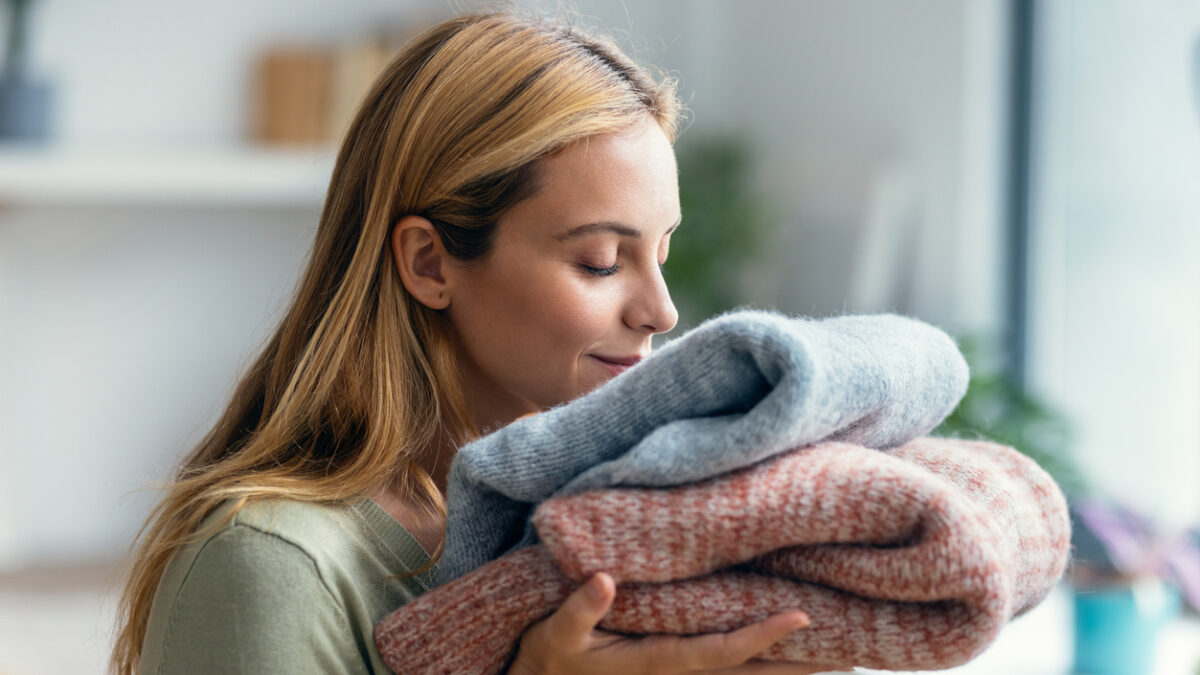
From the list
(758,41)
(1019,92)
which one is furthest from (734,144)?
(1019,92)

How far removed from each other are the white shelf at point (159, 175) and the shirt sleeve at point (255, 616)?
109 inches

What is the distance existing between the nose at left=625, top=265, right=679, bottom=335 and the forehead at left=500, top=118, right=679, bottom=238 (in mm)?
42

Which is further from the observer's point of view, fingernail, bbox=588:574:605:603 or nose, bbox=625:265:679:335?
nose, bbox=625:265:679:335

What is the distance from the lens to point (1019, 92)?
313 cm

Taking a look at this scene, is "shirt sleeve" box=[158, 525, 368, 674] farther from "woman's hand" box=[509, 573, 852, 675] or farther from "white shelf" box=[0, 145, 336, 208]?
"white shelf" box=[0, 145, 336, 208]

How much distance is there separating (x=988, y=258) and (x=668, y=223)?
7.82 ft

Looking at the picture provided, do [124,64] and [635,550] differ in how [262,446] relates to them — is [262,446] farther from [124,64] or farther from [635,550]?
[124,64]

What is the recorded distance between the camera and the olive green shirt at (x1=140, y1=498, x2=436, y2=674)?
803mm

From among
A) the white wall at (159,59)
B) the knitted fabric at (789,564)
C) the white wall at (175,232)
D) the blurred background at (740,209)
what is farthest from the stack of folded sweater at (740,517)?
the white wall at (159,59)

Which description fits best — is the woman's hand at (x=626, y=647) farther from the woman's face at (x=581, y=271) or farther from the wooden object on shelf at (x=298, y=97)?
the wooden object on shelf at (x=298, y=97)

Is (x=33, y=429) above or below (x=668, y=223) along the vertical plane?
below

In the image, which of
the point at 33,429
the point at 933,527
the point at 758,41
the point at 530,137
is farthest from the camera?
the point at 758,41

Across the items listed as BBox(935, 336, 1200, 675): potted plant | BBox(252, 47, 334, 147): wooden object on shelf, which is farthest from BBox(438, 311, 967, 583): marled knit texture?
BBox(252, 47, 334, 147): wooden object on shelf

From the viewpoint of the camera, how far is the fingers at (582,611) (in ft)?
2.24
